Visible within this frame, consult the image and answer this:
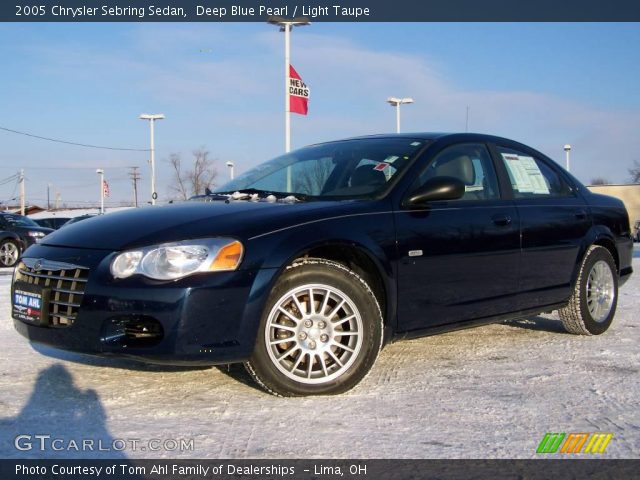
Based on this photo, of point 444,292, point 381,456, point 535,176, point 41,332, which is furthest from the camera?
point 535,176

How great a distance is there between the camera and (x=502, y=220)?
4586 millimetres

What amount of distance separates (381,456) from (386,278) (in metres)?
1.31

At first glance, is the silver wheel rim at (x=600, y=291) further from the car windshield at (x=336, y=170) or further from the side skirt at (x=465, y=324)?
the car windshield at (x=336, y=170)

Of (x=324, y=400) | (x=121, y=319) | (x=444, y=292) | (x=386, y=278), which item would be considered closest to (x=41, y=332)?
(x=121, y=319)

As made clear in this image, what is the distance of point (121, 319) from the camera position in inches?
133

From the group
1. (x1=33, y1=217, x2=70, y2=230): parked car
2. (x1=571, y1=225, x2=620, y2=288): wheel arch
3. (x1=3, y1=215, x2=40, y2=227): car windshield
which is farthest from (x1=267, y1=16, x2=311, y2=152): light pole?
(x1=33, y1=217, x2=70, y2=230): parked car

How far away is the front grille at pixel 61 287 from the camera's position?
11.4ft

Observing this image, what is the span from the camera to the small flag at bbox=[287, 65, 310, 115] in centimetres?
2027

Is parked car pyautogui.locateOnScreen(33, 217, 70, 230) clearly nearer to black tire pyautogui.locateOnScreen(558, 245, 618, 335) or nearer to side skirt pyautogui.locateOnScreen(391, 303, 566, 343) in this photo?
black tire pyautogui.locateOnScreen(558, 245, 618, 335)

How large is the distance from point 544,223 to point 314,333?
2091 mm

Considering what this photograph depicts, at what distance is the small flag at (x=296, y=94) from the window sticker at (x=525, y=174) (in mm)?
15538

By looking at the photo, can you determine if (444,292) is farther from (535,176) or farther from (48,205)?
(48,205)

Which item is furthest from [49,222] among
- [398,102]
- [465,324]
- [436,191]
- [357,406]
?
[357,406]

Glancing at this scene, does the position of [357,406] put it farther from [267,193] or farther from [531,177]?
[531,177]
